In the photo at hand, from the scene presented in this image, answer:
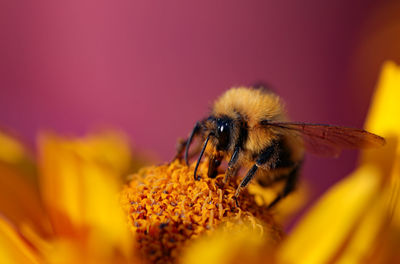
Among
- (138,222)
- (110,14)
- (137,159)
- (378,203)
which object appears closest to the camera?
(378,203)

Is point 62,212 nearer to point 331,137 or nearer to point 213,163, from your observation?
point 213,163

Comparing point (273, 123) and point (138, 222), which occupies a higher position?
point (273, 123)

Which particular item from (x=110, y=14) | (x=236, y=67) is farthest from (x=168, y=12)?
(x=236, y=67)

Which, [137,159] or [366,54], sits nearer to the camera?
[137,159]

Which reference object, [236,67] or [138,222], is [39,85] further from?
[138,222]

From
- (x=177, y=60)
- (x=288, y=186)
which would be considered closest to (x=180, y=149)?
(x=288, y=186)

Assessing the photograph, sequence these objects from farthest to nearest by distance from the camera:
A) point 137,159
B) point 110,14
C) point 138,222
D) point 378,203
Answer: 1. point 110,14
2. point 137,159
3. point 138,222
4. point 378,203
